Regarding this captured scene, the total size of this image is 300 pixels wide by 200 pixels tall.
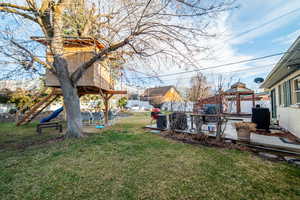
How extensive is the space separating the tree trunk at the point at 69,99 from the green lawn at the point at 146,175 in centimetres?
161

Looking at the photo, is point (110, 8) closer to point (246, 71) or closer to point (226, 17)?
point (226, 17)

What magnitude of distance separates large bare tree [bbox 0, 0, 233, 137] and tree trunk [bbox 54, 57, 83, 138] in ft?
0.11

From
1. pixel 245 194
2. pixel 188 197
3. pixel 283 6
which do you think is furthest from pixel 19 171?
pixel 283 6

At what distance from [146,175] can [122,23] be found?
4820 mm

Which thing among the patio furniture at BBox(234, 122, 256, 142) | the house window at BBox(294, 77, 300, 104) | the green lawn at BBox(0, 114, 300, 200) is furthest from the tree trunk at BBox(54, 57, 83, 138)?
the house window at BBox(294, 77, 300, 104)

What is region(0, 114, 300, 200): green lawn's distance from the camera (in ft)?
6.97

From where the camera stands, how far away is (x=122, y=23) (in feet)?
15.9

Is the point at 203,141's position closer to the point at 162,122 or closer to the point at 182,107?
the point at 182,107

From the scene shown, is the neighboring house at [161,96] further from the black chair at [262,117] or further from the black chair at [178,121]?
the black chair at [262,117]

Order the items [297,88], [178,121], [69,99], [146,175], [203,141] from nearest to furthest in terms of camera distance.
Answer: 1. [146,175]
2. [203,141]
3. [297,88]
4. [69,99]
5. [178,121]

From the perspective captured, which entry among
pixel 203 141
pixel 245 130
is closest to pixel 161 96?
pixel 203 141

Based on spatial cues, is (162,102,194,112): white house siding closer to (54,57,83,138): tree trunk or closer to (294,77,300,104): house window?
(294,77,300,104): house window

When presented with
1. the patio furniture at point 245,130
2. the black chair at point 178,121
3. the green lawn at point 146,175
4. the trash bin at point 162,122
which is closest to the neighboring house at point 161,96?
the trash bin at point 162,122

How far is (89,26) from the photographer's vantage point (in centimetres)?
502
